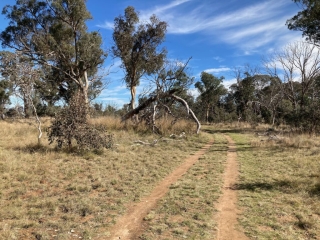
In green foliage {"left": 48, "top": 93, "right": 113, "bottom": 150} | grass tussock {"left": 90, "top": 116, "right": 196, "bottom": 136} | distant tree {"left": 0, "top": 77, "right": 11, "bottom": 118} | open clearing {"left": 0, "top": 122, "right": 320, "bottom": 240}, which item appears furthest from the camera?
distant tree {"left": 0, "top": 77, "right": 11, "bottom": 118}

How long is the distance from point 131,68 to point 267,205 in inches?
652

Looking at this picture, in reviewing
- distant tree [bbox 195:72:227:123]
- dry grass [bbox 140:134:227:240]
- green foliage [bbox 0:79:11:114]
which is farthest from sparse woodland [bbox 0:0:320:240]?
distant tree [bbox 195:72:227:123]

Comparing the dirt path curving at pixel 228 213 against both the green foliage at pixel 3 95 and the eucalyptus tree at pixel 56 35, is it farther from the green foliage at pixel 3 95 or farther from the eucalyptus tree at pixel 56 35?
the green foliage at pixel 3 95

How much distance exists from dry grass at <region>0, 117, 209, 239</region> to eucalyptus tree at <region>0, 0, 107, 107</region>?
32.6 feet

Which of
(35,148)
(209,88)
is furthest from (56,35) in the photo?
(209,88)

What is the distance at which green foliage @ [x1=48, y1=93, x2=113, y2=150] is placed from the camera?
9172 millimetres

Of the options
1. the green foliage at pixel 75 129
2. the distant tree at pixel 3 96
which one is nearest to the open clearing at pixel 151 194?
the green foliage at pixel 75 129

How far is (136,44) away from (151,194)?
15.6 metres

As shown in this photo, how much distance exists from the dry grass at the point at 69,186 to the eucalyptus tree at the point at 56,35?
9.92m

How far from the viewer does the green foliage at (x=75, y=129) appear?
30.1 feet

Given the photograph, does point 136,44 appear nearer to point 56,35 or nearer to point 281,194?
point 56,35

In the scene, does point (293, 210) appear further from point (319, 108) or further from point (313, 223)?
point (319, 108)

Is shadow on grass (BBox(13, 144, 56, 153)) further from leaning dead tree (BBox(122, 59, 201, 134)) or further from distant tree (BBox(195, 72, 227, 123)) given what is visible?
distant tree (BBox(195, 72, 227, 123))

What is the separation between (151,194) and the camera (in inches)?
242
